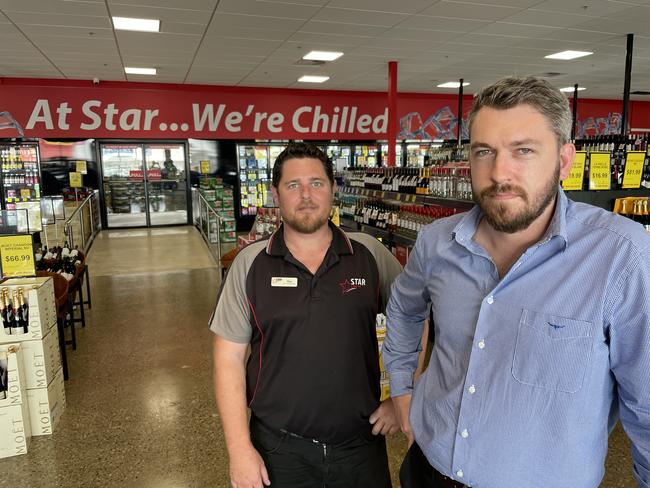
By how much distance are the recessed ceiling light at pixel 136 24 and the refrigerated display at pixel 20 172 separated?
5713 millimetres

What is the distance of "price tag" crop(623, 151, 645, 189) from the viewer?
376cm

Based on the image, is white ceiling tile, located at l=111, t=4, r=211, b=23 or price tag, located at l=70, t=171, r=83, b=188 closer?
white ceiling tile, located at l=111, t=4, r=211, b=23

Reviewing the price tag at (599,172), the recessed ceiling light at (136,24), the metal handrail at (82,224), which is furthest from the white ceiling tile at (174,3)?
the price tag at (599,172)

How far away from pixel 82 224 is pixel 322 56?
17.0 ft

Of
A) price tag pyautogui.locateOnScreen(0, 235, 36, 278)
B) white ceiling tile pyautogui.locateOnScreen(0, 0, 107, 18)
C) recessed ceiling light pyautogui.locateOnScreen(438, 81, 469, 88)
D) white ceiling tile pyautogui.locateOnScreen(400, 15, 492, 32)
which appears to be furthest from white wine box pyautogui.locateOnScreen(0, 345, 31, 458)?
recessed ceiling light pyautogui.locateOnScreen(438, 81, 469, 88)

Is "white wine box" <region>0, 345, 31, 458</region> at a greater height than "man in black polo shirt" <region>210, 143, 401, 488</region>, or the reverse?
"man in black polo shirt" <region>210, 143, 401, 488</region>

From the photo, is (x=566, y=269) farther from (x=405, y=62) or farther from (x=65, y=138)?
(x=65, y=138)

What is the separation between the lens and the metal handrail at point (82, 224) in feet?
23.2

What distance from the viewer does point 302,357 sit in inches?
68.3

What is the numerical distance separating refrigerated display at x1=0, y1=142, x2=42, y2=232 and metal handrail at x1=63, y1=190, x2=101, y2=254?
4.08 feet

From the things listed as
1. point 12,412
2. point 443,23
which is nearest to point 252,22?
point 443,23

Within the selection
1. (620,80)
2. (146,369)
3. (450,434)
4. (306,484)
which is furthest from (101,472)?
(620,80)

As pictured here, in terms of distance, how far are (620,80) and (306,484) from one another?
1270 centimetres

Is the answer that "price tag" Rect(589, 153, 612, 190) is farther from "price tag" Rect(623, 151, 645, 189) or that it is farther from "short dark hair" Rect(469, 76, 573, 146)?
"short dark hair" Rect(469, 76, 573, 146)
